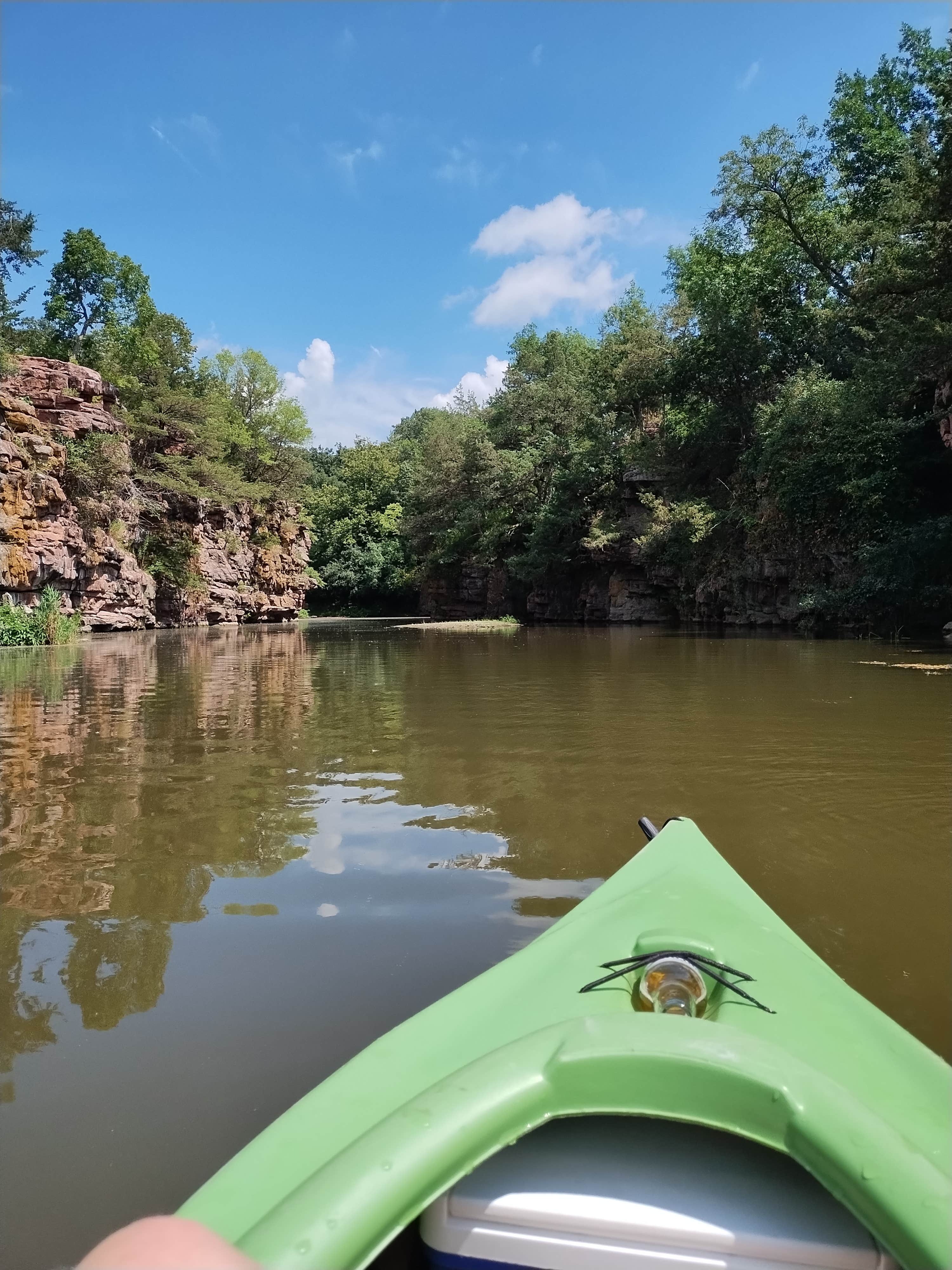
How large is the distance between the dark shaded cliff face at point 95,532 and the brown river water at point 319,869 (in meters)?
14.5

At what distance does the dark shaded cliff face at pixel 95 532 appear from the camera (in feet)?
66.4

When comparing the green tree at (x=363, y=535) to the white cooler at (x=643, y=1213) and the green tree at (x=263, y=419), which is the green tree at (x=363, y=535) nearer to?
the green tree at (x=263, y=419)

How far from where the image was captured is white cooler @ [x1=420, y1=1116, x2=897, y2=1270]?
111 centimetres

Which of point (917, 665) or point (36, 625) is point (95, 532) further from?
point (917, 665)

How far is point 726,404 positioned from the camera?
84.2 feet

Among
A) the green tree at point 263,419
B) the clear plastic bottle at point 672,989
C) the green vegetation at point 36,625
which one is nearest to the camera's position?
the clear plastic bottle at point 672,989

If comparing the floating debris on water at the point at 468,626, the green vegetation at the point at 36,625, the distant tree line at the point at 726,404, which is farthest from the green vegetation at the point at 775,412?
the green vegetation at the point at 36,625

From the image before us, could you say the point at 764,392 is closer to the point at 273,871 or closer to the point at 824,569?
the point at 824,569

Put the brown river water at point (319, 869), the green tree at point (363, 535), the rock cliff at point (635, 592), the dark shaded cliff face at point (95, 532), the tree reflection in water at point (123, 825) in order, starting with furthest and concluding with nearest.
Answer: the green tree at point (363, 535) → the rock cliff at point (635, 592) → the dark shaded cliff face at point (95, 532) → the tree reflection in water at point (123, 825) → the brown river water at point (319, 869)

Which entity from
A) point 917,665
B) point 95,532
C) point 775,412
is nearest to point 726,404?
point 775,412

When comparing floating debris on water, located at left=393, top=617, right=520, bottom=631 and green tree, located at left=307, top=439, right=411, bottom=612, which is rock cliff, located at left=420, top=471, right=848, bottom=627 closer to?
floating debris on water, located at left=393, top=617, right=520, bottom=631

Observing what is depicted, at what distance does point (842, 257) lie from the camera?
2234 cm

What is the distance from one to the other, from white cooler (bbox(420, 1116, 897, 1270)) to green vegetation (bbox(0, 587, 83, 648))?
18.5 m

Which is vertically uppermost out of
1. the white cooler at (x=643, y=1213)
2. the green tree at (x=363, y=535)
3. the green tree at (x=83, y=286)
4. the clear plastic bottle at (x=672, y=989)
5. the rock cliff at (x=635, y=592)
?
the green tree at (x=83, y=286)
